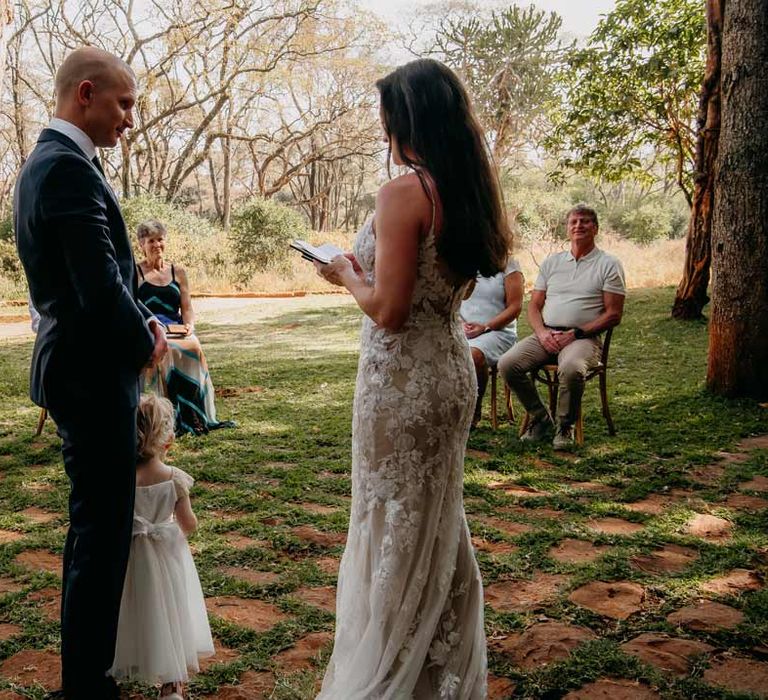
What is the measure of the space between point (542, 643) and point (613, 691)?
34 centimetres

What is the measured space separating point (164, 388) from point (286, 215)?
47.9 ft

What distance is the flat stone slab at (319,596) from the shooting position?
9.86 feet

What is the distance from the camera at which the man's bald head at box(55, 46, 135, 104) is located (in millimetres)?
2057

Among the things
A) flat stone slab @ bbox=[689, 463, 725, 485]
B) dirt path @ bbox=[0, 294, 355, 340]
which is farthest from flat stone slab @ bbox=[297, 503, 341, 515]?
dirt path @ bbox=[0, 294, 355, 340]

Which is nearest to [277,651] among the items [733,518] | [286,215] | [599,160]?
[733,518]

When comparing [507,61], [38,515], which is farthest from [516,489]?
[507,61]

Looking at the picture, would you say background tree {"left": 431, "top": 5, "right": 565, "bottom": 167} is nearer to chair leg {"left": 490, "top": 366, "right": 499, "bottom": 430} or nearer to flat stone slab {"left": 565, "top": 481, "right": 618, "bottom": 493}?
chair leg {"left": 490, "top": 366, "right": 499, "bottom": 430}

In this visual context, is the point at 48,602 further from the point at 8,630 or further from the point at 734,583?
the point at 734,583

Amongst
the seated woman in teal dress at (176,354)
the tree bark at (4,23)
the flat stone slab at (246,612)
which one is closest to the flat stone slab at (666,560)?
the flat stone slab at (246,612)

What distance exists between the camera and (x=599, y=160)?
12695 mm

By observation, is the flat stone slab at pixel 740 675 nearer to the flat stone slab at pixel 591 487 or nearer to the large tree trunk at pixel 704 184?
the flat stone slab at pixel 591 487

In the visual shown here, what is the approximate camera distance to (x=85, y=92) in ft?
6.83

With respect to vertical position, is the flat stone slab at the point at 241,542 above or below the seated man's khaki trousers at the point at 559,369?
below

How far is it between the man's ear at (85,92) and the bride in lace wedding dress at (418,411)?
2.68ft
